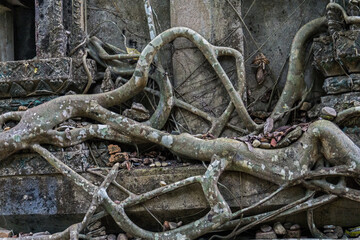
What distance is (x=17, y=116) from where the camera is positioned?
5.00m

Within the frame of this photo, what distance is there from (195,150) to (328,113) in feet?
4.54

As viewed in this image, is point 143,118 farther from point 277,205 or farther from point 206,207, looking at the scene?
point 277,205

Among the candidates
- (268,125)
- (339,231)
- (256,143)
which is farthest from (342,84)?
(339,231)

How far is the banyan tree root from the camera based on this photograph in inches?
168

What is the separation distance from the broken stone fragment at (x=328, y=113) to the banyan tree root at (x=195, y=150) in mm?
132

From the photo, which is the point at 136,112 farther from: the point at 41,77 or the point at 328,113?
the point at 328,113

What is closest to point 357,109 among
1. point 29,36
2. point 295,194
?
point 295,194

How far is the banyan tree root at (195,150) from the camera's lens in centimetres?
426

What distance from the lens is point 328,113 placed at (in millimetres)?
4484

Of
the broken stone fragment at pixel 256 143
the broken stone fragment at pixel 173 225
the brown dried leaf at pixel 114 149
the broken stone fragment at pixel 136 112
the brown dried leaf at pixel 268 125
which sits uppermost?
the broken stone fragment at pixel 136 112

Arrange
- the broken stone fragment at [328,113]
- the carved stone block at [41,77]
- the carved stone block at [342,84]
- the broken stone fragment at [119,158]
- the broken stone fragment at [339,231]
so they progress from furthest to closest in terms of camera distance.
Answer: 1. the carved stone block at [41,77]
2. the broken stone fragment at [119,158]
3. the carved stone block at [342,84]
4. the broken stone fragment at [328,113]
5. the broken stone fragment at [339,231]

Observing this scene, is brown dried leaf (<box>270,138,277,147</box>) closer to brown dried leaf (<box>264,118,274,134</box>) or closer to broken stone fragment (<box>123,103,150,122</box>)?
brown dried leaf (<box>264,118,274,134</box>)

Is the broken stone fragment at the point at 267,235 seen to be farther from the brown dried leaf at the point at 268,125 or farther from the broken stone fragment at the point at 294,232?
the brown dried leaf at the point at 268,125

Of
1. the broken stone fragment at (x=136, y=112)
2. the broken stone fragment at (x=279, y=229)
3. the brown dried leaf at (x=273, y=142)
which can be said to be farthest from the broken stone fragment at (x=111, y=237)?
the brown dried leaf at (x=273, y=142)
